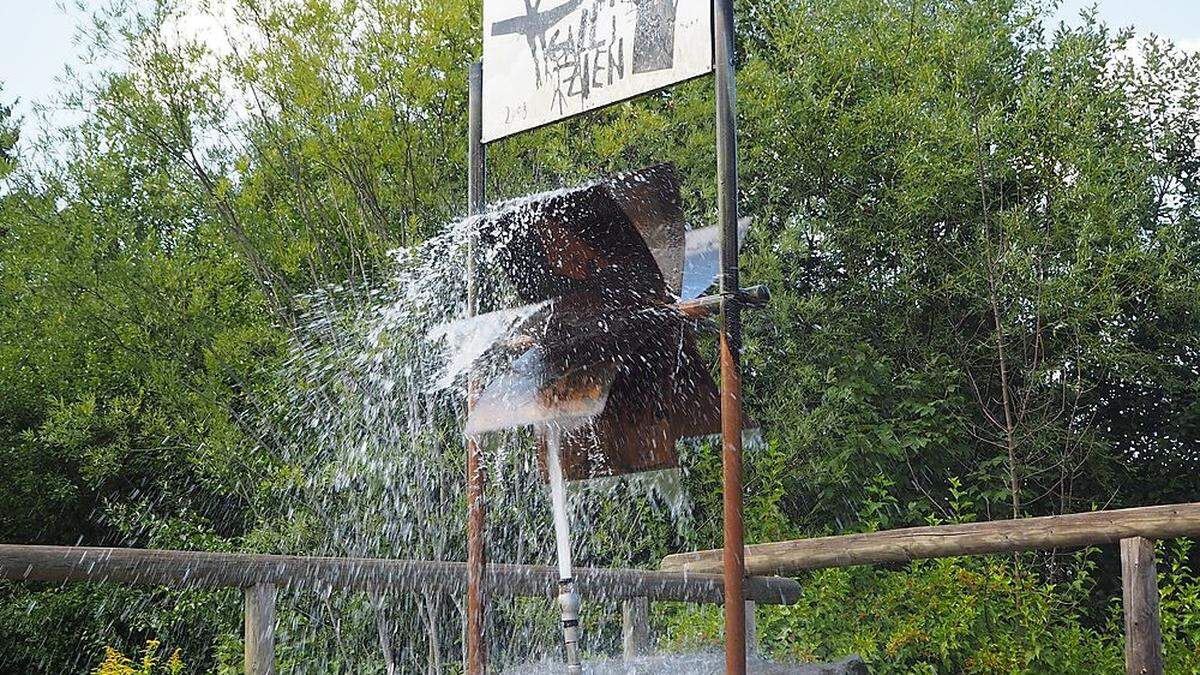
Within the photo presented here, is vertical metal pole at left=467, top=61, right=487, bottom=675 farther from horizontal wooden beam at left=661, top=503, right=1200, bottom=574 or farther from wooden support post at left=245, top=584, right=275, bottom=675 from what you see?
horizontal wooden beam at left=661, top=503, right=1200, bottom=574

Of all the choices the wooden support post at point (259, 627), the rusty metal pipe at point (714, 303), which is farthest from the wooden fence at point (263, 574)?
the rusty metal pipe at point (714, 303)

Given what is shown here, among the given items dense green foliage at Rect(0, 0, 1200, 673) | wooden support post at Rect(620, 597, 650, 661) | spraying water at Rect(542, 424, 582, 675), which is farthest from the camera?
dense green foliage at Rect(0, 0, 1200, 673)

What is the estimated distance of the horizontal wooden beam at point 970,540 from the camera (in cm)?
316

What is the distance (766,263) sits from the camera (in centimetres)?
587

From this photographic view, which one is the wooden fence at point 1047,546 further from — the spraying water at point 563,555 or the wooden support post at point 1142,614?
the spraying water at point 563,555

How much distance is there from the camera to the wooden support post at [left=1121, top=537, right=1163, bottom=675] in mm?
3139

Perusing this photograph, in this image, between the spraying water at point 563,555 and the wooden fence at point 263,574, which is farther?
the spraying water at point 563,555

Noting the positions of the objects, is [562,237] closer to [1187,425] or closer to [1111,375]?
[1111,375]

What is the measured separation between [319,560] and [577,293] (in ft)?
2.34

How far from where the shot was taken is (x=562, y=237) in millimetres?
2107

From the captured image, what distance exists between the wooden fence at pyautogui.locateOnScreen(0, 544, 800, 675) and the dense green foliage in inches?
102

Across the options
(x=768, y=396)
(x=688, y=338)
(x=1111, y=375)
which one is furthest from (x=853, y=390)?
(x=688, y=338)

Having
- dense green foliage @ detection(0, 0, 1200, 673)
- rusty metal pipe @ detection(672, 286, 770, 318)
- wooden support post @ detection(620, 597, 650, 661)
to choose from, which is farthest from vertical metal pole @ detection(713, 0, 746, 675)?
dense green foliage @ detection(0, 0, 1200, 673)

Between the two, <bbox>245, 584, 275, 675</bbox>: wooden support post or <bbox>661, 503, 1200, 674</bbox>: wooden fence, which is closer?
<bbox>245, 584, 275, 675</bbox>: wooden support post
